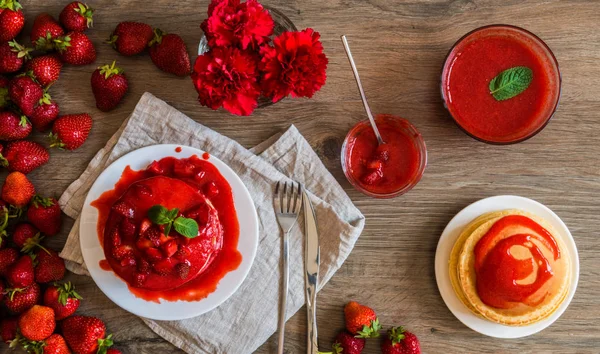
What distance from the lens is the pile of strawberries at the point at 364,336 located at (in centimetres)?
269

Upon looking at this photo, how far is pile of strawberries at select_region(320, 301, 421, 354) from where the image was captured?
8.82ft

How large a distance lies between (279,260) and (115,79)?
115 centimetres

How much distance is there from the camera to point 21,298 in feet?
8.70

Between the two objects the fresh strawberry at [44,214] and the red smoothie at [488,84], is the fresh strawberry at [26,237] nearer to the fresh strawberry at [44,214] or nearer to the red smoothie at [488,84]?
the fresh strawberry at [44,214]

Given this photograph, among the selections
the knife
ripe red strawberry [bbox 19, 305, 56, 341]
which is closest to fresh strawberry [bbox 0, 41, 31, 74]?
ripe red strawberry [bbox 19, 305, 56, 341]

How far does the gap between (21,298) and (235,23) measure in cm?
160

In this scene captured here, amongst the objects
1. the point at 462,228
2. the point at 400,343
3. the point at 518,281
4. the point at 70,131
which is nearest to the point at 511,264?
the point at 518,281

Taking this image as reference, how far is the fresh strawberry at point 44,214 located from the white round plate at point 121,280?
159mm

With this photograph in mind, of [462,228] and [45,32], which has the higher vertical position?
[45,32]

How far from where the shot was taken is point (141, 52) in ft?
9.12

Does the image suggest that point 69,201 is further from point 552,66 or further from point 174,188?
point 552,66

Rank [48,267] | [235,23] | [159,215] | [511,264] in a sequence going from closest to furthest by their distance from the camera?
1. [235,23]
2. [159,215]
3. [511,264]
4. [48,267]

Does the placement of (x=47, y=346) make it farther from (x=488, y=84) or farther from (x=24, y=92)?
(x=488, y=84)

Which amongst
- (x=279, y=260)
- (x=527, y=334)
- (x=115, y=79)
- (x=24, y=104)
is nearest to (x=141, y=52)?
(x=115, y=79)
